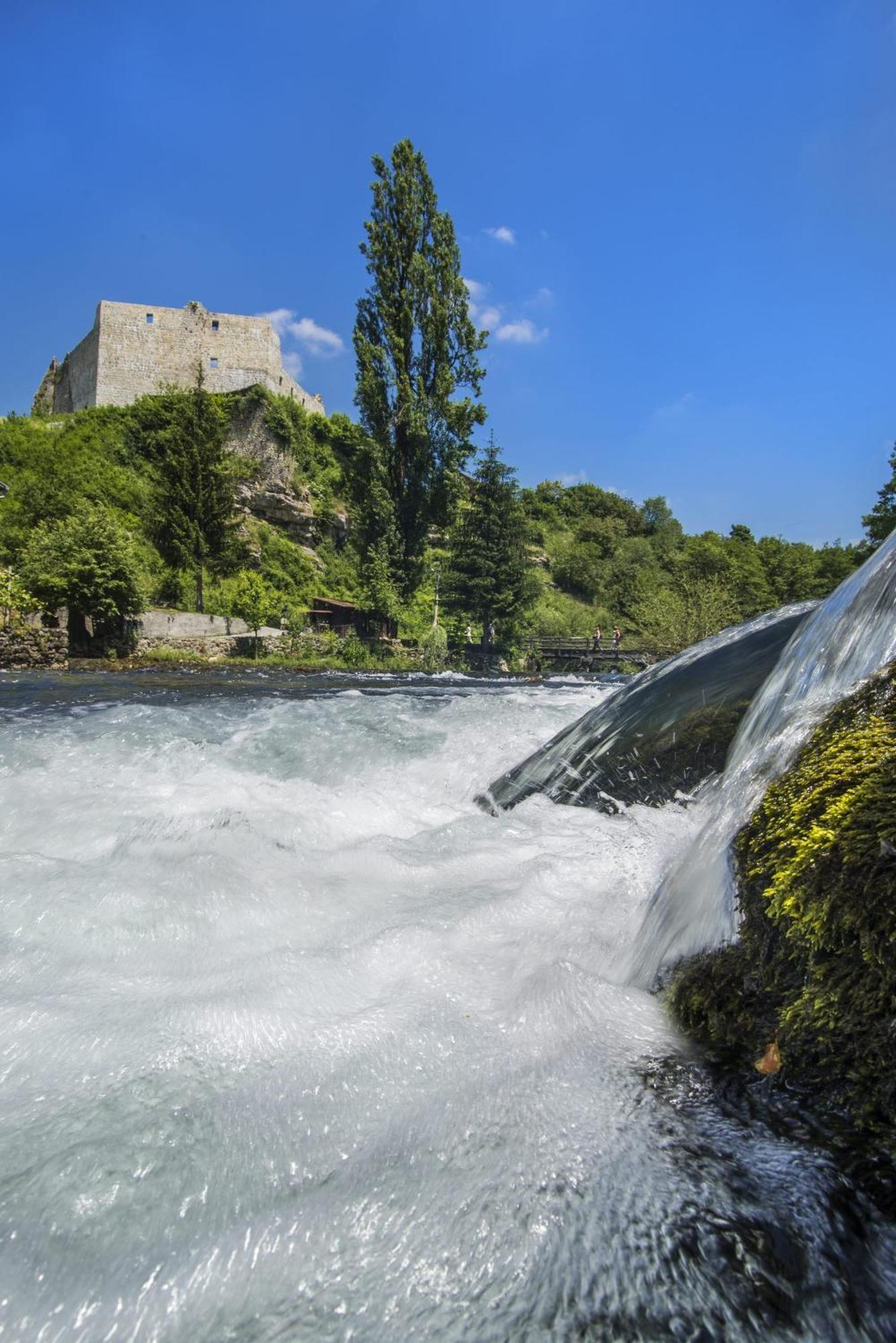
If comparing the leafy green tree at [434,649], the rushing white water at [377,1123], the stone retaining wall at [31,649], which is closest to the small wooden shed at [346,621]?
the leafy green tree at [434,649]

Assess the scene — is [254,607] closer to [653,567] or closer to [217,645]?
[217,645]

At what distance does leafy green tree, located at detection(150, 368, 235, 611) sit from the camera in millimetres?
28359

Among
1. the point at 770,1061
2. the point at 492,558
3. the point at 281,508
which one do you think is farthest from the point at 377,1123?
the point at 281,508

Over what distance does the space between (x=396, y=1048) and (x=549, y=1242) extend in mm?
604

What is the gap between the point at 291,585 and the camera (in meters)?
38.6

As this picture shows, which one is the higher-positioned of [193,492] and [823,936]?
[193,492]

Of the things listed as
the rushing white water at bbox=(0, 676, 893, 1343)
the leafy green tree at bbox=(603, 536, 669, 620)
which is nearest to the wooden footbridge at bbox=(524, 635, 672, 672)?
the leafy green tree at bbox=(603, 536, 669, 620)

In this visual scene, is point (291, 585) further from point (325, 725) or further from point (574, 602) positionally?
point (325, 725)

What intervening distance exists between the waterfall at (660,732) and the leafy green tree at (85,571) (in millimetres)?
21299

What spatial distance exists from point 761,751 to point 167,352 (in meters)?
54.3

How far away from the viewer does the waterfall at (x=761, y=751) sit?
5.53 feet

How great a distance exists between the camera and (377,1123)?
1.28m

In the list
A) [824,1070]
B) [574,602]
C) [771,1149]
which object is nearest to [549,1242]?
[771,1149]

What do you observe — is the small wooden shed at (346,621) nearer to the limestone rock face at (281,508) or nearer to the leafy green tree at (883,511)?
the limestone rock face at (281,508)
